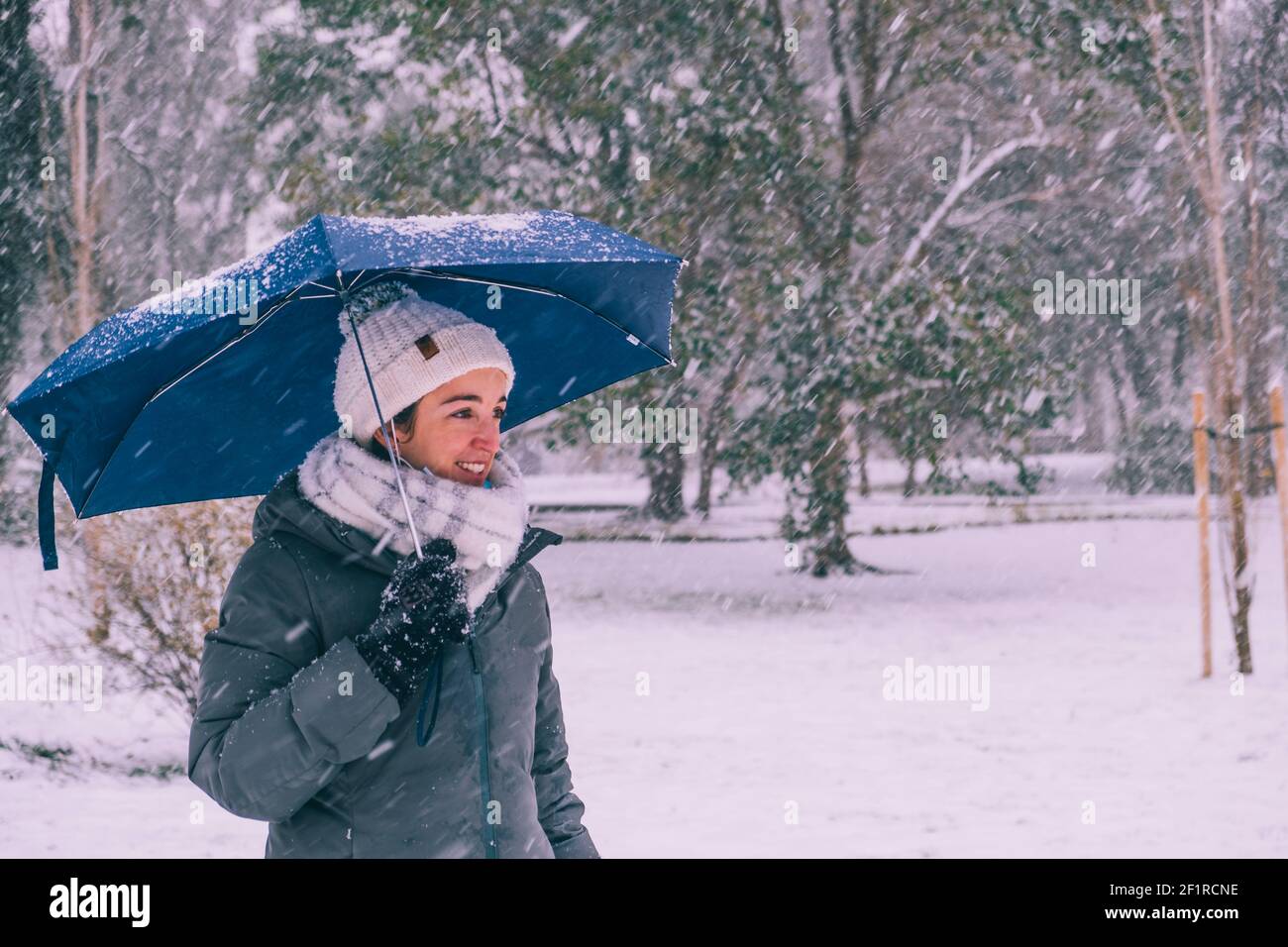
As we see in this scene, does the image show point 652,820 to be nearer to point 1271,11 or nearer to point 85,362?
point 85,362

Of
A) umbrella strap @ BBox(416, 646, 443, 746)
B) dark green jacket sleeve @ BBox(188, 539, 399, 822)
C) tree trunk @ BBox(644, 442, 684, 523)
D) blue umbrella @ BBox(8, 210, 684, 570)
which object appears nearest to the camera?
dark green jacket sleeve @ BBox(188, 539, 399, 822)

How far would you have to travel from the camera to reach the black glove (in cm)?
197

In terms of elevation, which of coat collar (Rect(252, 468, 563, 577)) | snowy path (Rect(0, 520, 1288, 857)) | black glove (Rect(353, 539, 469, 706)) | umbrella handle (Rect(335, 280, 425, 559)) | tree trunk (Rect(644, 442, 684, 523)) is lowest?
snowy path (Rect(0, 520, 1288, 857))

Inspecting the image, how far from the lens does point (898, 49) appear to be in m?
15.5

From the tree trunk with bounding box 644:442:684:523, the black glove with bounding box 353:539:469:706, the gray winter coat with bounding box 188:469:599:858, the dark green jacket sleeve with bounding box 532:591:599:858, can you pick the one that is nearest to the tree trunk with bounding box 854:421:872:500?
the tree trunk with bounding box 644:442:684:523

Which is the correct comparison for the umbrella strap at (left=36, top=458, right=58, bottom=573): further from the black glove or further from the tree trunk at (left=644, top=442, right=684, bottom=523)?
the tree trunk at (left=644, top=442, right=684, bottom=523)

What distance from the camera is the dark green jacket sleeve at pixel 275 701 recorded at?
6.36 feet

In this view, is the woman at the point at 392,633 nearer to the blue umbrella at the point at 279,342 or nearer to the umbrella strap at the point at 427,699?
the umbrella strap at the point at 427,699

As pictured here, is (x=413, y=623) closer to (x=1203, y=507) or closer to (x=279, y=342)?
(x=279, y=342)

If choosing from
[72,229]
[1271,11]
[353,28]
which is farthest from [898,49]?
[72,229]

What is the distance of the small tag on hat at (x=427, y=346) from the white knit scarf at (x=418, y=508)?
20 cm

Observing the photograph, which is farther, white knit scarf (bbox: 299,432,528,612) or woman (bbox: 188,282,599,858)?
white knit scarf (bbox: 299,432,528,612)

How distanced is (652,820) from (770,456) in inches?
303

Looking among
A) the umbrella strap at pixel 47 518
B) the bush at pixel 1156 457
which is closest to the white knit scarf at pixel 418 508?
the umbrella strap at pixel 47 518
